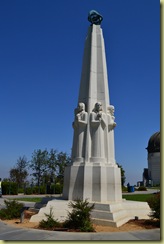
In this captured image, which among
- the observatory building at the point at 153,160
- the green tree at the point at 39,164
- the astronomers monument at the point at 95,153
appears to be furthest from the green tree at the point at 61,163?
the observatory building at the point at 153,160

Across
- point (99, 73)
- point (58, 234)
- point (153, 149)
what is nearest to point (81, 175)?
point (58, 234)

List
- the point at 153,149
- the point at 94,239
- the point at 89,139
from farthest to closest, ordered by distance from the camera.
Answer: the point at 153,149, the point at 89,139, the point at 94,239

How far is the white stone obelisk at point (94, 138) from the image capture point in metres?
12.3

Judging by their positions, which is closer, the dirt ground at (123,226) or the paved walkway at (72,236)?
the paved walkway at (72,236)

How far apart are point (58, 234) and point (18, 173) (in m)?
45.0

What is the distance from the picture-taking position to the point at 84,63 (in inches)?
585

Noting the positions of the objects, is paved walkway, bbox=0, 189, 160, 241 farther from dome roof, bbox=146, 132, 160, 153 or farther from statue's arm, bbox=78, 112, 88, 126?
dome roof, bbox=146, 132, 160, 153

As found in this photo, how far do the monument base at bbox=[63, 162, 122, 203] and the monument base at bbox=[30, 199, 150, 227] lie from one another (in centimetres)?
80

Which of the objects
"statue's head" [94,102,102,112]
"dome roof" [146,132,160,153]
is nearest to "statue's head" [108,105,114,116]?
"statue's head" [94,102,102,112]

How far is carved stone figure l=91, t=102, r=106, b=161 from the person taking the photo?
42.4 feet

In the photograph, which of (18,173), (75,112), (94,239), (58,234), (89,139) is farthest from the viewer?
(18,173)

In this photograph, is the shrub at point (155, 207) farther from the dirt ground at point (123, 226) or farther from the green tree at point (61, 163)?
the green tree at point (61, 163)

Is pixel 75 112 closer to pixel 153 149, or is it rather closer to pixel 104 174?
pixel 104 174

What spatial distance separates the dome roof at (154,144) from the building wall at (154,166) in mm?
1438
